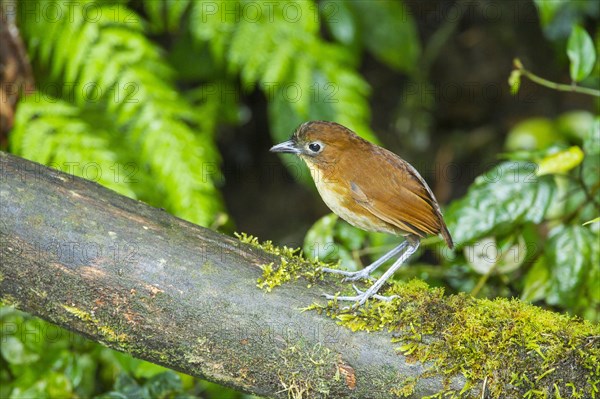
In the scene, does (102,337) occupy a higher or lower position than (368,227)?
lower

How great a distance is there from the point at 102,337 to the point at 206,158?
174cm

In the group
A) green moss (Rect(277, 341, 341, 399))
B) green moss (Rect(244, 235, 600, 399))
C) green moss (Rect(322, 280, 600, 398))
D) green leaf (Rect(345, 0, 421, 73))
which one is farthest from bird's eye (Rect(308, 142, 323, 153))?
green leaf (Rect(345, 0, 421, 73))

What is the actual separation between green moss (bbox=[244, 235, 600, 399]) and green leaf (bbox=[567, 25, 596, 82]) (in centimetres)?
106

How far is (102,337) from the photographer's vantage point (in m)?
2.28

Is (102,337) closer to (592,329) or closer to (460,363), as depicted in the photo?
(460,363)

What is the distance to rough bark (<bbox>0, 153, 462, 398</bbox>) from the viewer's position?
2.22 meters

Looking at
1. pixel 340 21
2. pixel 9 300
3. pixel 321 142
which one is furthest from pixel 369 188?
pixel 340 21

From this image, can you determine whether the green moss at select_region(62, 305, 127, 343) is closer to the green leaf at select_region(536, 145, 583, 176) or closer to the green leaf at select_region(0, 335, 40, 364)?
the green leaf at select_region(0, 335, 40, 364)

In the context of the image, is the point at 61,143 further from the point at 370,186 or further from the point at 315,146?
the point at 370,186

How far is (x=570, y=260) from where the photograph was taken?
284 cm

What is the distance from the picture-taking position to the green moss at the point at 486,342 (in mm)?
2197

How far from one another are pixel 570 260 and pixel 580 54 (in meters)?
0.83

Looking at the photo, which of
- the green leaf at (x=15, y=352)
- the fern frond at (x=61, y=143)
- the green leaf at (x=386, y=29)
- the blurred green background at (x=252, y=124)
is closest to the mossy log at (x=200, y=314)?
the blurred green background at (x=252, y=124)

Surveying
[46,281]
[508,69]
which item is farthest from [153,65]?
[508,69]
